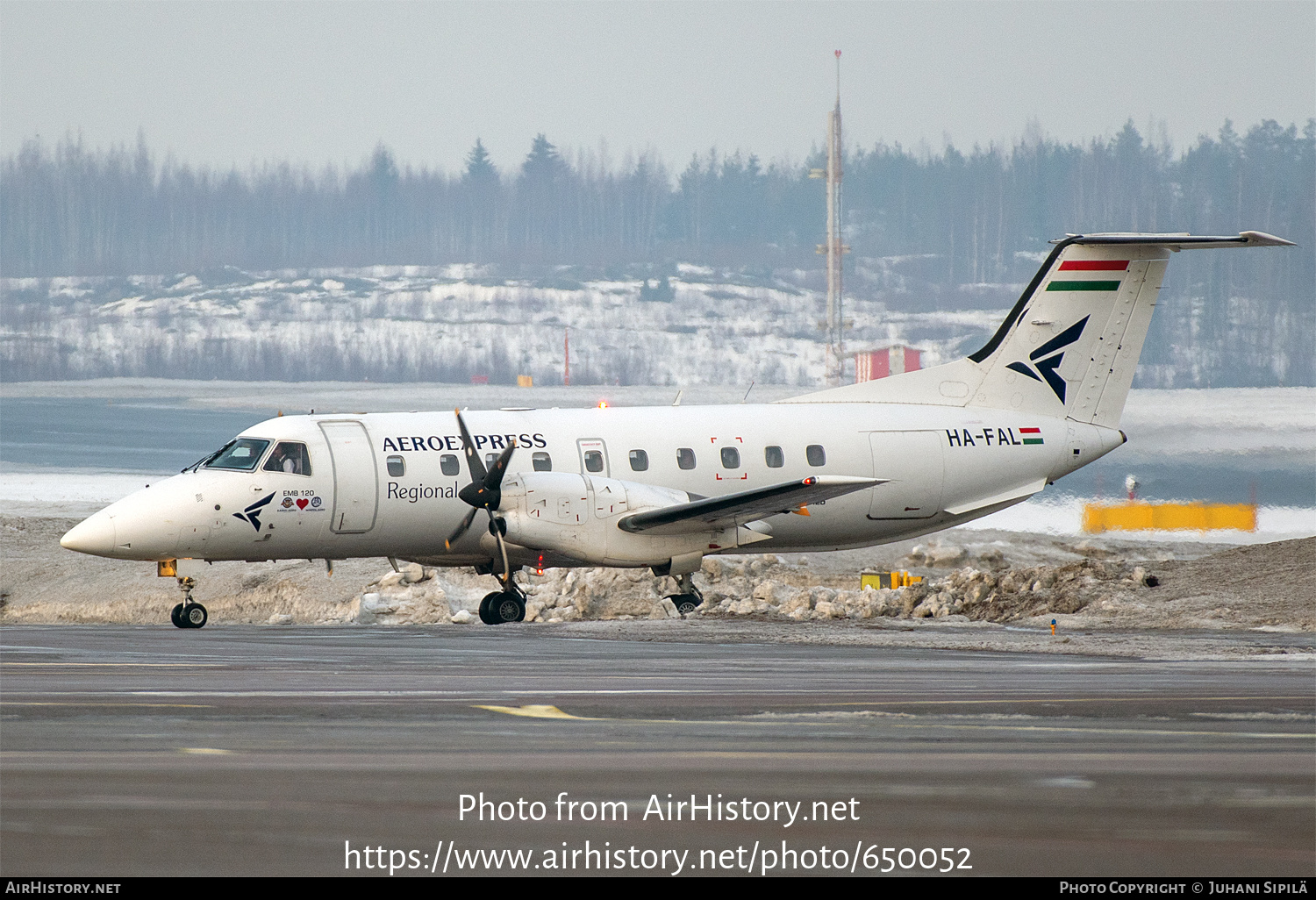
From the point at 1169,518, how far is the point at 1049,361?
12727mm

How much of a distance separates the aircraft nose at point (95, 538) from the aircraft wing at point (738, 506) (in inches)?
268

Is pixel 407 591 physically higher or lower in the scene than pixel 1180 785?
lower

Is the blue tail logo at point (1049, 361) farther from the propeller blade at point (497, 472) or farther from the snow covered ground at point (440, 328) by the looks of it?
the snow covered ground at point (440, 328)

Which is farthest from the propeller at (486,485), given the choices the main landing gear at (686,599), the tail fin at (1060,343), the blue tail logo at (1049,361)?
the blue tail logo at (1049,361)

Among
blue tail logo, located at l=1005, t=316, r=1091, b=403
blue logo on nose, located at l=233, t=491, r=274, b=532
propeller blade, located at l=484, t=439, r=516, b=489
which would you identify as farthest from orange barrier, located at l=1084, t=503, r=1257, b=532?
blue logo on nose, located at l=233, t=491, r=274, b=532

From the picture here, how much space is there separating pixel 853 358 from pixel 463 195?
187 feet

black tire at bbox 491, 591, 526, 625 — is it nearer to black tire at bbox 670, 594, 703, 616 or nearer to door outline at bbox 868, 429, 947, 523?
black tire at bbox 670, 594, 703, 616

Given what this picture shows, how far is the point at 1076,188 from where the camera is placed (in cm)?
12344

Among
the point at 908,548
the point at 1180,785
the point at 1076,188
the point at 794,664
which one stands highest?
the point at 1076,188

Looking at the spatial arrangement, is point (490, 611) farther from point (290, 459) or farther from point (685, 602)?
point (290, 459)

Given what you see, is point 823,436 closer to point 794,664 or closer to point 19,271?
point 794,664

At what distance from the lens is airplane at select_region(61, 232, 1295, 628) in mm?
22781

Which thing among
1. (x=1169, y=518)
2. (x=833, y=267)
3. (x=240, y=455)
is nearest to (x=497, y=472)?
(x=240, y=455)
